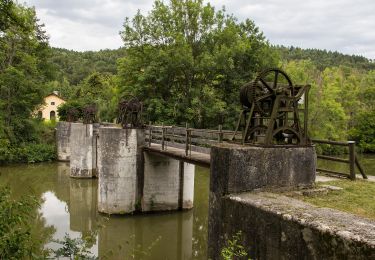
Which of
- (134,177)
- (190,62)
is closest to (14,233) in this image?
(134,177)

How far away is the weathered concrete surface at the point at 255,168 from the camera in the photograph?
245 inches

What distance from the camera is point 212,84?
2728cm

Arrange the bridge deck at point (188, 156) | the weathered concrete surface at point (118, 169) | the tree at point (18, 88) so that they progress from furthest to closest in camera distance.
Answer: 1. the tree at point (18, 88)
2. the weathered concrete surface at point (118, 169)
3. the bridge deck at point (188, 156)

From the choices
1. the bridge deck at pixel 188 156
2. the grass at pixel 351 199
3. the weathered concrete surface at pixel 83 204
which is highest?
the bridge deck at pixel 188 156

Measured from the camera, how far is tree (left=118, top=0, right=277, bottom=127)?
25.5m

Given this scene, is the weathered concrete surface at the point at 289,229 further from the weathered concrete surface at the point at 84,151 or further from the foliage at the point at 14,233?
the weathered concrete surface at the point at 84,151

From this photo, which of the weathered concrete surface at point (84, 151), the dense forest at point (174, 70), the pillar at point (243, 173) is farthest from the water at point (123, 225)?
the dense forest at point (174, 70)

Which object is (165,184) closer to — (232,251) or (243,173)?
(243,173)

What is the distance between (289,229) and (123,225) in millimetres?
10228

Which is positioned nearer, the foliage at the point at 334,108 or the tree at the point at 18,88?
the tree at the point at 18,88

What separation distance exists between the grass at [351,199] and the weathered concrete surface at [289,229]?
98cm

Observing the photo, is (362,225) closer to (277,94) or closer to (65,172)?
(277,94)

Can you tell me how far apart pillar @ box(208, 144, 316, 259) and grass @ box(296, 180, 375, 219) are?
59cm

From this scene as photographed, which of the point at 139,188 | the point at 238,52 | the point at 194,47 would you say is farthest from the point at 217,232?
the point at 194,47
